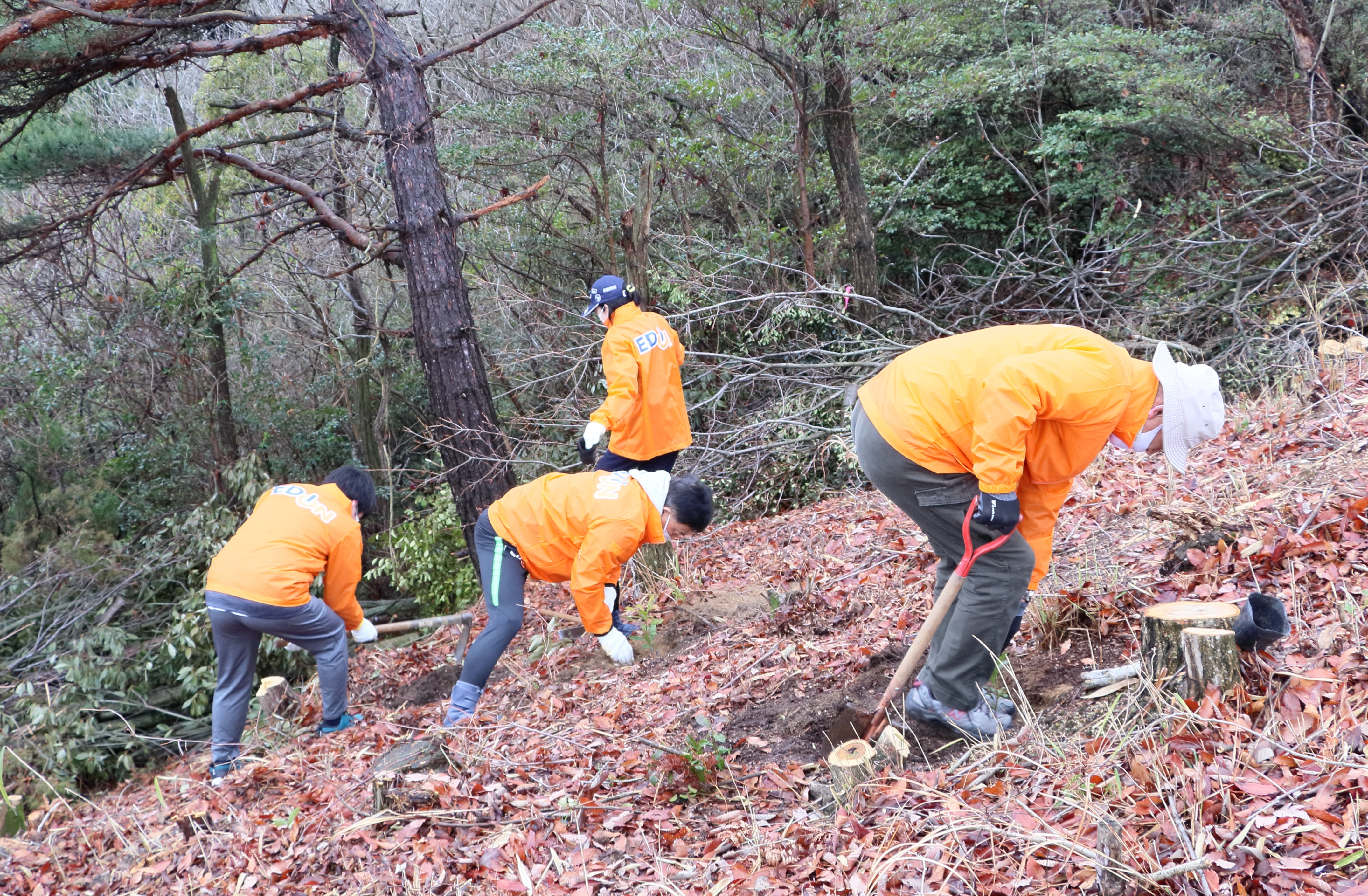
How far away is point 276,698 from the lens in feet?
17.4

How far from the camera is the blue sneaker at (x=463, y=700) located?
424 cm

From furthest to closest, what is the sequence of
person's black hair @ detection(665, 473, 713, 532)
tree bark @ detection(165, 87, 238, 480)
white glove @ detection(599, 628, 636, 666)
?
1. tree bark @ detection(165, 87, 238, 480)
2. white glove @ detection(599, 628, 636, 666)
3. person's black hair @ detection(665, 473, 713, 532)

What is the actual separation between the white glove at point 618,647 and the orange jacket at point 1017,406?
2166 mm

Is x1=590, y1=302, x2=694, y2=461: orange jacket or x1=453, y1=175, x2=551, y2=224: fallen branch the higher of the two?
x1=453, y1=175, x2=551, y2=224: fallen branch

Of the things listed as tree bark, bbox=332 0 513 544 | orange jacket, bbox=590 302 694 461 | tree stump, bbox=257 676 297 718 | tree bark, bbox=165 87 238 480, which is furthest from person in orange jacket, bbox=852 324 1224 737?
tree bark, bbox=165 87 238 480

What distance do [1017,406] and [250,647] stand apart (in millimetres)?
4067

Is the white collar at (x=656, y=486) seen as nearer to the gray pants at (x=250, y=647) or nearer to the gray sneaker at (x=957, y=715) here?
the gray sneaker at (x=957, y=715)

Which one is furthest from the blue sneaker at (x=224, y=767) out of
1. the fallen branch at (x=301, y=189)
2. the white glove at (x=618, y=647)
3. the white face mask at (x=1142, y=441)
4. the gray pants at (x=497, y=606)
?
the white face mask at (x=1142, y=441)

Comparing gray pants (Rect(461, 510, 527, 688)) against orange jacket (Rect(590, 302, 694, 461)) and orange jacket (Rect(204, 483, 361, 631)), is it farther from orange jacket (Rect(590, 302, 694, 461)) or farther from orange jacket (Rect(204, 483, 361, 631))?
orange jacket (Rect(590, 302, 694, 461))

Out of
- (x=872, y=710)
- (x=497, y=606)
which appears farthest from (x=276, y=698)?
(x=872, y=710)

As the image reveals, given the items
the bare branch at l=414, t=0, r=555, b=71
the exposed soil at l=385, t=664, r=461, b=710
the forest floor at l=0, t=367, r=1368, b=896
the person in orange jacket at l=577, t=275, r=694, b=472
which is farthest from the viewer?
the bare branch at l=414, t=0, r=555, b=71

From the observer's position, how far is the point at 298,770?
403cm

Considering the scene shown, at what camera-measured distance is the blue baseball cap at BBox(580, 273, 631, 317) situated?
5367 mm

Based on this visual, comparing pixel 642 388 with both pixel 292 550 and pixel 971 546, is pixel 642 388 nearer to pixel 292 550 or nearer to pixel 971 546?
pixel 292 550
